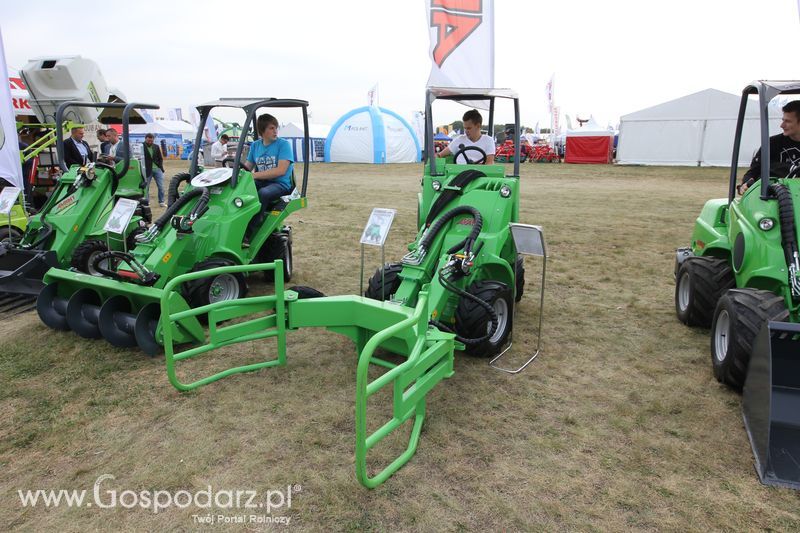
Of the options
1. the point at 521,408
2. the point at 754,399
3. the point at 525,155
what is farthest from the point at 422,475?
the point at 525,155

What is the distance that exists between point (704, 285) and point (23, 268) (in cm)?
656

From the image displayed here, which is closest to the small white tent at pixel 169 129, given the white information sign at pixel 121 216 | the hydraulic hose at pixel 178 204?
the hydraulic hose at pixel 178 204

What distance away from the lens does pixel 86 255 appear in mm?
5840

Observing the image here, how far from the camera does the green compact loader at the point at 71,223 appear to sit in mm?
5668

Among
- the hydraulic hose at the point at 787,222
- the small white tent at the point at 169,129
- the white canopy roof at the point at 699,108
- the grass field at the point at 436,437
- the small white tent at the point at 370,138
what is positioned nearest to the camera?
the grass field at the point at 436,437

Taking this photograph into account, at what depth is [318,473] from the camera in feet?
9.61

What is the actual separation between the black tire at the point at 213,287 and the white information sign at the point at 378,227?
5.89ft

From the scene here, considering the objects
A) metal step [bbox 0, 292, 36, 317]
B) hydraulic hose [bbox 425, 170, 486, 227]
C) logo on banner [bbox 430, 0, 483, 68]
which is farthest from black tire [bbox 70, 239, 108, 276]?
logo on banner [bbox 430, 0, 483, 68]

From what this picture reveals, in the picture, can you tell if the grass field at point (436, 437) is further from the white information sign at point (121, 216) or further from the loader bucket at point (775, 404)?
the white information sign at point (121, 216)

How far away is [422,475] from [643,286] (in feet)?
15.0

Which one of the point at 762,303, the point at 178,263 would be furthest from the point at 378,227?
the point at 762,303

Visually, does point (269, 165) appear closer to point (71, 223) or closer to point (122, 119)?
point (122, 119)

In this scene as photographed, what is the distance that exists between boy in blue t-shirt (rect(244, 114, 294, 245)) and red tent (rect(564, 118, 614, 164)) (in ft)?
83.0

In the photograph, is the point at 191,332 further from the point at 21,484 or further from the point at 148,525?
the point at 148,525
